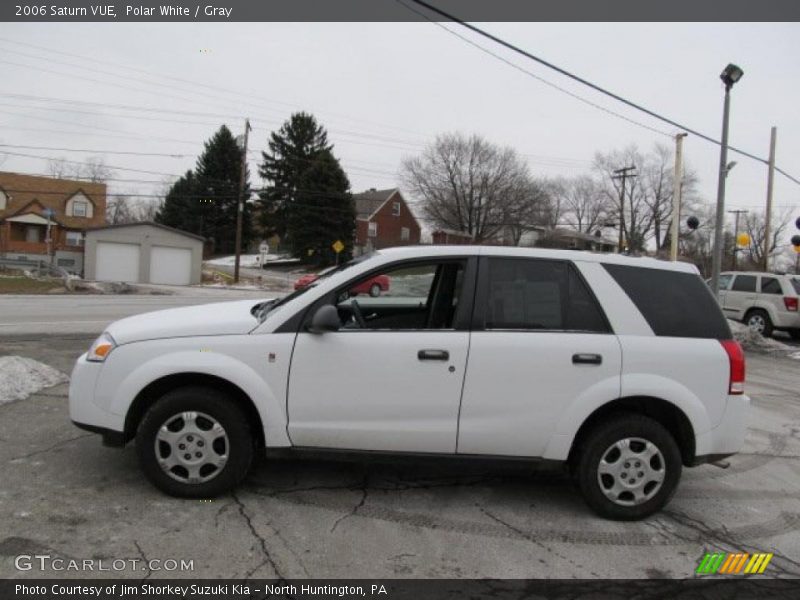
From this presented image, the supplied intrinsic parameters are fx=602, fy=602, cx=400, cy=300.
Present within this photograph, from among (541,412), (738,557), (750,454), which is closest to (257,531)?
(541,412)

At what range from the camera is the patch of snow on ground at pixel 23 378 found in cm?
598

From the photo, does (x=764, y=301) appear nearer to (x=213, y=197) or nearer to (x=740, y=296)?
(x=740, y=296)

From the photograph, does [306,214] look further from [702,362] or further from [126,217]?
[702,362]

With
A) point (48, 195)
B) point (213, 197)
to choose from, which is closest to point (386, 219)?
point (213, 197)

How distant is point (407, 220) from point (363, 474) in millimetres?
72382

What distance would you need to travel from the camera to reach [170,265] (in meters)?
40.4

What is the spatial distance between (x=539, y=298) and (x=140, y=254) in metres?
39.8

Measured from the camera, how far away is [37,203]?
49.0 m

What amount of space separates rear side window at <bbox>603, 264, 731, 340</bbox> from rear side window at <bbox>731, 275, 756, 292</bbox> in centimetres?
1391

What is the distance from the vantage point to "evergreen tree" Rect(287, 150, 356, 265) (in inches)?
2146

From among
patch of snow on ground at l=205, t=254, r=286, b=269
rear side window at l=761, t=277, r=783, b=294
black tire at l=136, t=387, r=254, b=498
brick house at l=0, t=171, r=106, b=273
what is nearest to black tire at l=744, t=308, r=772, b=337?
rear side window at l=761, t=277, r=783, b=294

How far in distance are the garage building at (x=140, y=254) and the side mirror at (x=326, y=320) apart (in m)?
39.2

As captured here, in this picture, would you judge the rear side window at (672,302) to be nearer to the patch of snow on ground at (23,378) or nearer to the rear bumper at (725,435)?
the rear bumper at (725,435)

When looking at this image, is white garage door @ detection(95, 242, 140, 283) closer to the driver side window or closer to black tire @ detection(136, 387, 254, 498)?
the driver side window
